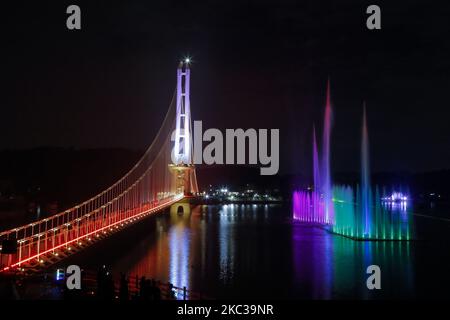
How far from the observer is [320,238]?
103ft

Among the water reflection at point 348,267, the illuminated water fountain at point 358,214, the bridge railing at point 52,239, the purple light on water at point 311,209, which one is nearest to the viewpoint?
the bridge railing at point 52,239

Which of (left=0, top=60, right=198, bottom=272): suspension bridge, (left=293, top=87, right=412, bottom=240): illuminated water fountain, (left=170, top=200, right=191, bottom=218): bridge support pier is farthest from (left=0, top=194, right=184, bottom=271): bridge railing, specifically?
(left=170, top=200, right=191, bottom=218): bridge support pier

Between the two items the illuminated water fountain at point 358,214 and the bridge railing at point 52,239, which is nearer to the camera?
the bridge railing at point 52,239

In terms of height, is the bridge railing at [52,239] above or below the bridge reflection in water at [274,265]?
above

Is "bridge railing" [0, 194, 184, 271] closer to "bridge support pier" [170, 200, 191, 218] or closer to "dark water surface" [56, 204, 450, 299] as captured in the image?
"dark water surface" [56, 204, 450, 299]

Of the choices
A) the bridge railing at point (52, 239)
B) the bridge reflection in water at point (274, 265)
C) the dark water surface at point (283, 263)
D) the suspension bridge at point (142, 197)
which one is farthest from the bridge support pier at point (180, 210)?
the bridge railing at point (52, 239)

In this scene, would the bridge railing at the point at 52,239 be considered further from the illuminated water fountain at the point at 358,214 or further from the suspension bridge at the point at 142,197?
the illuminated water fountain at the point at 358,214

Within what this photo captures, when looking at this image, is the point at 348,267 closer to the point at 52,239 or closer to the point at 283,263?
the point at 283,263

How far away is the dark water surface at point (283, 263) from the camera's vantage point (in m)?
17.0

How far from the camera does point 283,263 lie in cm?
2256

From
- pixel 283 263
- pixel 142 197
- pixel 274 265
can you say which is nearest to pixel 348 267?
pixel 283 263

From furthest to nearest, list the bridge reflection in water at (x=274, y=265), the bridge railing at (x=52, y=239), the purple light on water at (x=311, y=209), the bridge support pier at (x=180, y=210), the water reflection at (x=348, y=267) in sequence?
the bridge support pier at (x=180, y=210) → the purple light on water at (x=311, y=209) → the bridge reflection in water at (x=274, y=265) → the water reflection at (x=348, y=267) → the bridge railing at (x=52, y=239)
